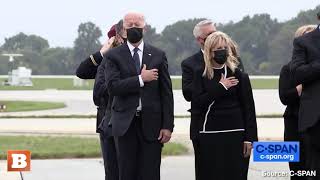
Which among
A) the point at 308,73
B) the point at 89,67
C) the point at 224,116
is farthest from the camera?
the point at 89,67

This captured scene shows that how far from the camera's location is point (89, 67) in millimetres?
7094

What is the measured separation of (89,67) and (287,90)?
2.06m

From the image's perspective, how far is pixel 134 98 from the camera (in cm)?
589

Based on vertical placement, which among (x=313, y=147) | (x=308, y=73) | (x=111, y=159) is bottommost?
(x=111, y=159)

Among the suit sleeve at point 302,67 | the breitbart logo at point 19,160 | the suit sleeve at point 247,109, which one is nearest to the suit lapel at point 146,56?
the suit sleeve at point 247,109

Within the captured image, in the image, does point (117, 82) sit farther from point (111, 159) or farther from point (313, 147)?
point (313, 147)

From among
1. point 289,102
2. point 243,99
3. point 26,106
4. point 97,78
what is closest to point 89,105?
point 26,106

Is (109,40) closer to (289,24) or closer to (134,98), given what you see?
(134,98)

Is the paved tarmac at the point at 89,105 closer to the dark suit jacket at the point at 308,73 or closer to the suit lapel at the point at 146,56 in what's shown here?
the suit lapel at the point at 146,56

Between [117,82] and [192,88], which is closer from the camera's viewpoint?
[117,82]

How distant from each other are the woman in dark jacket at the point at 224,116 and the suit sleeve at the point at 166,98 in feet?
0.76

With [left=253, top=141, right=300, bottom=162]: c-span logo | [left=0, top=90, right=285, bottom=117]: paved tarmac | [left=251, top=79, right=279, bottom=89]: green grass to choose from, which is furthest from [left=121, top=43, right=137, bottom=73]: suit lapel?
[left=251, top=79, right=279, bottom=89]: green grass

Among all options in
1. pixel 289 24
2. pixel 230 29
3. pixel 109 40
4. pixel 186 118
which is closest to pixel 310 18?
pixel 289 24

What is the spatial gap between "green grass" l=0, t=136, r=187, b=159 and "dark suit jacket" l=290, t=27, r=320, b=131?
6.05m
